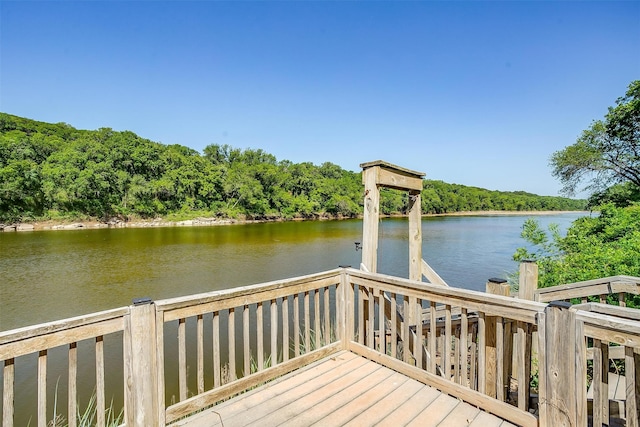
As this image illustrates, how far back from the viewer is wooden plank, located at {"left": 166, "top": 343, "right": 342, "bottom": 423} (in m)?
2.06

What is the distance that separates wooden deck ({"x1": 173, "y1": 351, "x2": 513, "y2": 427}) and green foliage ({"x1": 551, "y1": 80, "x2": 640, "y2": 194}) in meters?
17.5

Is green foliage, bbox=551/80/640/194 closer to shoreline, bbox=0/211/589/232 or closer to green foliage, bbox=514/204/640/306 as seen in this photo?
green foliage, bbox=514/204/640/306

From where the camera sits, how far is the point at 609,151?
14.8 meters

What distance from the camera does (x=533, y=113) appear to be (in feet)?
46.0

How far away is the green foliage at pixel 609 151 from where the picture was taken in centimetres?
1398

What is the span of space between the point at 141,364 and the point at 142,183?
158 ft

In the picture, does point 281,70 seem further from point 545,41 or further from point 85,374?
point 85,374

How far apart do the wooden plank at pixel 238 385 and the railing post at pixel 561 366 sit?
1.78 meters

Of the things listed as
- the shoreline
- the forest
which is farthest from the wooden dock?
the shoreline

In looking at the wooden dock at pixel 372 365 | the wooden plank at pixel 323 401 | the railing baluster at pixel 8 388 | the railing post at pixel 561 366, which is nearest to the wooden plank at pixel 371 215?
the wooden dock at pixel 372 365

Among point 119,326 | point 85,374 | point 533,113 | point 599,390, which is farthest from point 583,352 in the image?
point 533,113

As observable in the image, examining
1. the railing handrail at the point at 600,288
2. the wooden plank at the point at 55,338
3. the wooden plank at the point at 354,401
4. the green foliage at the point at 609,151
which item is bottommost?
the wooden plank at the point at 354,401

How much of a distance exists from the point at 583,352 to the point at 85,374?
24.6ft

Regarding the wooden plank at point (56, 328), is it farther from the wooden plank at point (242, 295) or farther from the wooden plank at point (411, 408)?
the wooden plank at point (411, 408)
